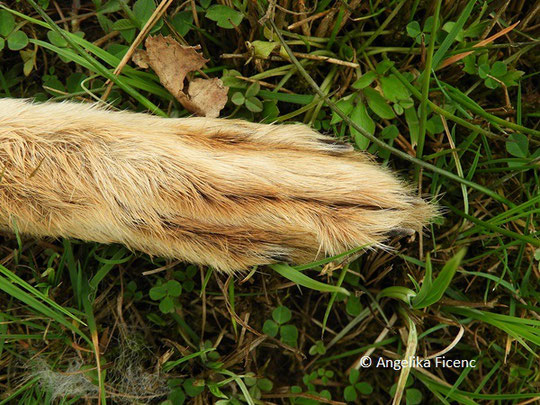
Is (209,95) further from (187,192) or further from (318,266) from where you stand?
(318,266)

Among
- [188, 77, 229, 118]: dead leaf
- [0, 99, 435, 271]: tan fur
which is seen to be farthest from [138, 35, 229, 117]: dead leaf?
[0, 99, 435, 271]: tan fur

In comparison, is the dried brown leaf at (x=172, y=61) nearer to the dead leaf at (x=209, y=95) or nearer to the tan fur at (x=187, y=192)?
the dead leaf at (x=209, y=95)

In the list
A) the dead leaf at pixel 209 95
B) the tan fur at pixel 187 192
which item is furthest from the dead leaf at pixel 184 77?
the tan fur at pixel 187 192

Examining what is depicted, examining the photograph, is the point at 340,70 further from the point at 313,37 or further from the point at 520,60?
the point at 520,60

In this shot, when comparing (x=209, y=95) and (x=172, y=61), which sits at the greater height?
(x=172, y=61)

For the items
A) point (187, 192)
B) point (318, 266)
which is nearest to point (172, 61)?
point (187, 192)
